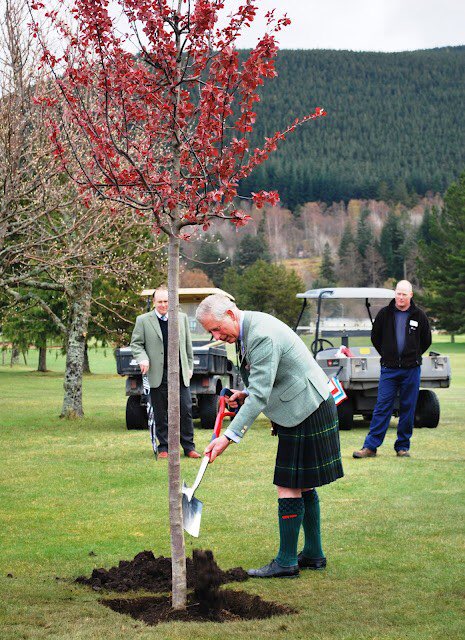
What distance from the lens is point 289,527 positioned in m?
6.47

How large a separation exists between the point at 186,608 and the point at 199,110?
2934 millimetres

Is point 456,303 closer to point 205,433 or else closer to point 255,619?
point 205,433

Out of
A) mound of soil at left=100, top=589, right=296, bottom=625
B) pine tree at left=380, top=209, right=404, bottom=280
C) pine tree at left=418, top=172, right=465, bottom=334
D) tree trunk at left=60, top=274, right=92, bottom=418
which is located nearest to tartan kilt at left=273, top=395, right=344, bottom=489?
mound of soil at left=100, top=589, right=296, bottom=625

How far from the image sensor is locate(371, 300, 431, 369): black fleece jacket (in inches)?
482

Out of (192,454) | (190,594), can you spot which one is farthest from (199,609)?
(192,454)

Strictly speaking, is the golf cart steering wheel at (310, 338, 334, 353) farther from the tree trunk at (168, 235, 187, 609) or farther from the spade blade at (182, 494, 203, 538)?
the tree trunk at (168, 235, 187, 609)

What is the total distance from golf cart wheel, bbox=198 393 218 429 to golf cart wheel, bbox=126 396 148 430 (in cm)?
94

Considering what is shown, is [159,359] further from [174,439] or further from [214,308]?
[214,308]

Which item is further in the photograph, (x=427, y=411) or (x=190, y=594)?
(x=427, y=411)

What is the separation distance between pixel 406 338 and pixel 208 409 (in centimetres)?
534

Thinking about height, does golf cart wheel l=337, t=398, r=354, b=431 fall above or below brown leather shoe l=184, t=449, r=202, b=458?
below

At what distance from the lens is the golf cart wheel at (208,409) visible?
55.2ft

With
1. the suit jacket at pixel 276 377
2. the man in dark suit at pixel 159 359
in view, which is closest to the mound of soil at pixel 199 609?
the suit jacket at pixel 276 377

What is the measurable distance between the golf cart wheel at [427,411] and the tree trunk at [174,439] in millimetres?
10971
